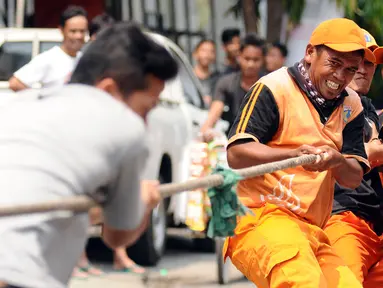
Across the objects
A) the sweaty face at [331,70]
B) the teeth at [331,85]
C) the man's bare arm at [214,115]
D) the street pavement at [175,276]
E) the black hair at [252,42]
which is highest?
the sweaty face at [331,70]

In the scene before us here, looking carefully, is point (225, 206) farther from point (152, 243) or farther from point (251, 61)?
point (251, 61)

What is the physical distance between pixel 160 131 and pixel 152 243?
0.98 m

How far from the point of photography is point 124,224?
3.33 m

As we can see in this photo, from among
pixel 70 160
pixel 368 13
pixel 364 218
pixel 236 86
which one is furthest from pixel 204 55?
pixel 70 160

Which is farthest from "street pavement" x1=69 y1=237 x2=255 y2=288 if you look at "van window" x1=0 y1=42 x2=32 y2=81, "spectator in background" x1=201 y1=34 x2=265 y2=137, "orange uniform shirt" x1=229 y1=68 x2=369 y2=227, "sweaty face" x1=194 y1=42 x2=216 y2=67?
"orange uniform shirt" x1=229 y1=68 x2=369 y2=227

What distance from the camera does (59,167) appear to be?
3.19 metres

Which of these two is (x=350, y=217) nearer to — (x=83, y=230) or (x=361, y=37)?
(x=361, y=37)

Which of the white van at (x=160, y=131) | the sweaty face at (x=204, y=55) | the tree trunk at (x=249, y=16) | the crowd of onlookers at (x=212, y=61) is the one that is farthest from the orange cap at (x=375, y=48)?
the tree trunk at (x=249, y=16)

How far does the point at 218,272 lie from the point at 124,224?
239 inches

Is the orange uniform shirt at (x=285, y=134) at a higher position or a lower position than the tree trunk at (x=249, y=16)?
higher

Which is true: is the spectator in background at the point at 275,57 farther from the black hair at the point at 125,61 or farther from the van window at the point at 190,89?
the black hair at the point at 125,61

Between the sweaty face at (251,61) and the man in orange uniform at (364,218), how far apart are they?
383cm

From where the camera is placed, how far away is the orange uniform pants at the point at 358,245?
5.69 metres

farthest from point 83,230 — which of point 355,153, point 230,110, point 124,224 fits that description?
point 230,110
